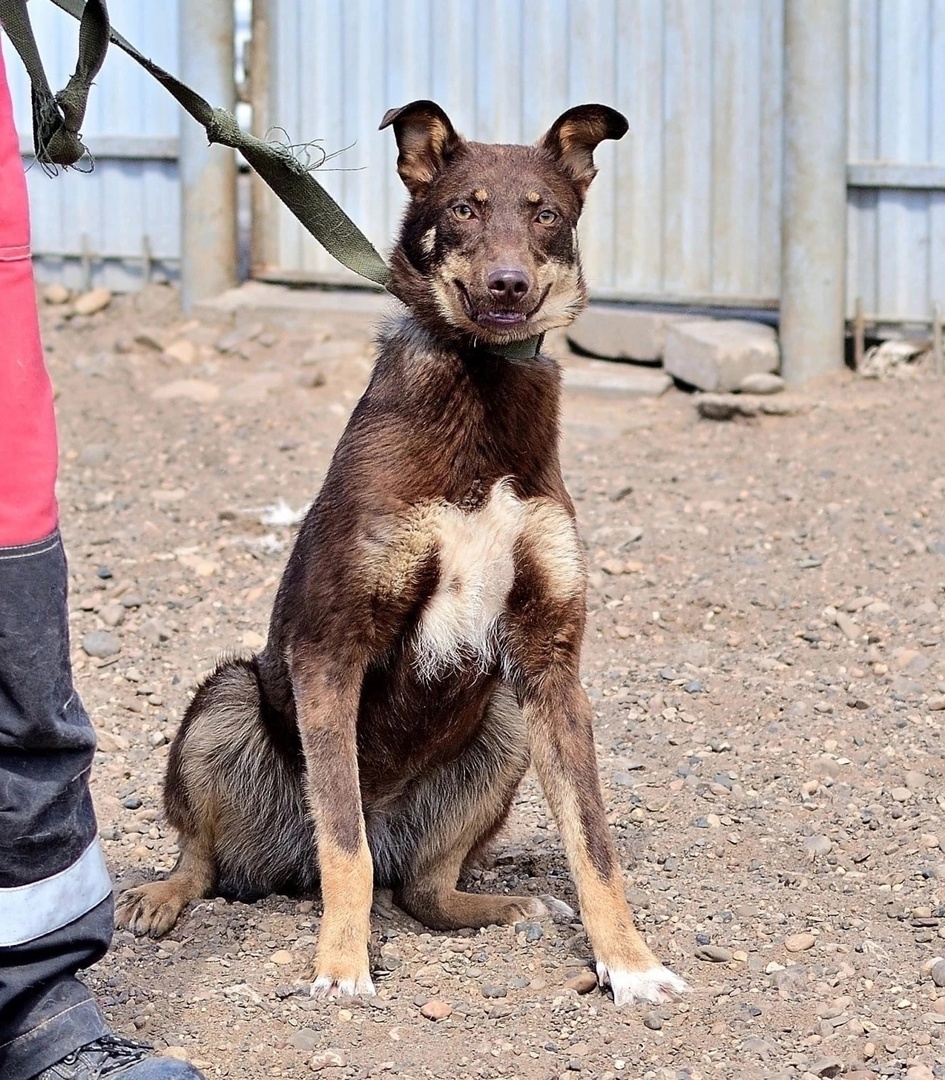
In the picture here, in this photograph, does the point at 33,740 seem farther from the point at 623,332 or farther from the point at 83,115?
the point at 623,332

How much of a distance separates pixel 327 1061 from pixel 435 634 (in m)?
0.97

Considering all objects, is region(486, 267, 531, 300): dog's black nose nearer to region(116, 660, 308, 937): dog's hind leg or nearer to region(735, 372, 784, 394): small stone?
region(116, 660, 308, 937): dog's hind leg

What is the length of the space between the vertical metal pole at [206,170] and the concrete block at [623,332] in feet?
7.41

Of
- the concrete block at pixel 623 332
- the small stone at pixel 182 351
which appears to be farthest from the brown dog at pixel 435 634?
the small stone at pixel 182 351

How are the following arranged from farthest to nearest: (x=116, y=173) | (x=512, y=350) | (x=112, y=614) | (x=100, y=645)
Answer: (x=116, y=173) → (x=112, y=614) → (x=100, y=645) → (x=512, y=350)

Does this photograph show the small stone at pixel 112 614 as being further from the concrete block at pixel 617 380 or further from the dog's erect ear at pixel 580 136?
the concrete block at pixel 617 380

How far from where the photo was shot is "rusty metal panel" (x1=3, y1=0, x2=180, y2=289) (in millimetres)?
9648

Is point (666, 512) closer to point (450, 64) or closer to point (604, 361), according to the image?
point (604, 361)

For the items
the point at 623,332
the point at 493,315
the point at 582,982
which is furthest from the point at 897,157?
the point at 582,982

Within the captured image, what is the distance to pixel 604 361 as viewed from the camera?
8.65 metres

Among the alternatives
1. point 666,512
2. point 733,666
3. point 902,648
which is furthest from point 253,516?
point 902,648

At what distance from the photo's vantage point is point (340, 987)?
134 inches

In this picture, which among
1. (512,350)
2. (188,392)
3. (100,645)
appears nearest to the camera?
(512,350)

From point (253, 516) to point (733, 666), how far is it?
2487mm
